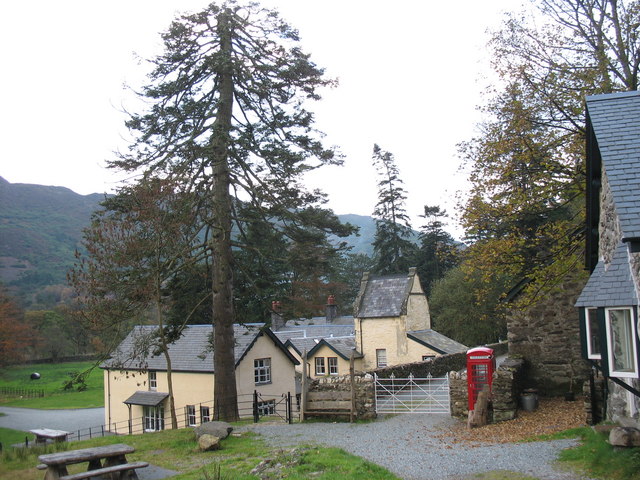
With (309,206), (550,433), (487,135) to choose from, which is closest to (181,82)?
(309,206)

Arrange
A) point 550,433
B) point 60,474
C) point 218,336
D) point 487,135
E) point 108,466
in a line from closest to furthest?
point 60,474 → point 108,466 → point 550,433 → point 487,135 → point 218,336

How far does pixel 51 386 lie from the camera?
57469 millimetres

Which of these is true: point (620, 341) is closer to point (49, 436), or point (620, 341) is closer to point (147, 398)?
point (49, 436)

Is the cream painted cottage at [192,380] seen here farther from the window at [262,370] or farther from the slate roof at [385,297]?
the slate roof at [385,297]

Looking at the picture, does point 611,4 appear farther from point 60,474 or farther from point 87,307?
point 60,474

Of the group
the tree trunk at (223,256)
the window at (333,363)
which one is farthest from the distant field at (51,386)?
the tree trunk at (223,256)

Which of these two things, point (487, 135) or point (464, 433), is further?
point (487, 135)

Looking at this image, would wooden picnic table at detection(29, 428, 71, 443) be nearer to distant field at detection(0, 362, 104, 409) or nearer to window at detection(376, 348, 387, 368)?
distant field at detection(0, 362, 104, 409)

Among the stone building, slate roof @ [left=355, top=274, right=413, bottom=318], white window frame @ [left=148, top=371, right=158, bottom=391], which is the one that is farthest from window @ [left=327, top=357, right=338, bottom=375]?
the stone building

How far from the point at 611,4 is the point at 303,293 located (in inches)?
545

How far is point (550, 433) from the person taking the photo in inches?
479

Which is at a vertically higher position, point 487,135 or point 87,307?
point 487,135

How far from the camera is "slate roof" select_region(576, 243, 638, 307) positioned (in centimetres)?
822

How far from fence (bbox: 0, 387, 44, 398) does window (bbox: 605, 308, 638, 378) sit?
55066 millimetres
